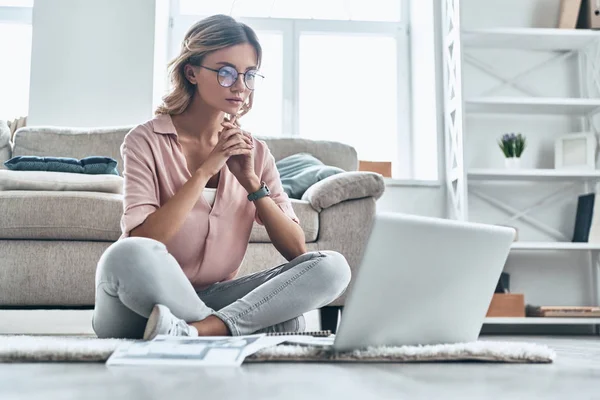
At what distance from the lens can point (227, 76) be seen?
1.53m

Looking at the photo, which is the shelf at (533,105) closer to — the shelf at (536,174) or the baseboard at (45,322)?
the shelf at (536,174)

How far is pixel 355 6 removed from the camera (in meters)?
4.19

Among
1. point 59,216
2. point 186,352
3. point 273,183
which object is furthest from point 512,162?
point 186,352

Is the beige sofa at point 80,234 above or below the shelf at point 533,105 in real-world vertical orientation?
below

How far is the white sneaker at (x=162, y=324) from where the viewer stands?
1204 millimetres

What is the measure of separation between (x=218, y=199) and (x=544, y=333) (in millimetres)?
2428

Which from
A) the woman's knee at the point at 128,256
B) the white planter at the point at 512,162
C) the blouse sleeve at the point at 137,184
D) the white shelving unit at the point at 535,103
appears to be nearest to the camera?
the woman's knee at the point at 128,256

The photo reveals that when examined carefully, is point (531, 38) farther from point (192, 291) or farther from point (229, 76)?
point (192, 291)

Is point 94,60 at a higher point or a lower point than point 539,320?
higher

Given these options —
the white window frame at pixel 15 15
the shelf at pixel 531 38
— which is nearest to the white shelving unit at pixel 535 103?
the shelf at pixel 531 38

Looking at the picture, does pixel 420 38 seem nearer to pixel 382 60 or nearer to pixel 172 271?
pixel 382 60

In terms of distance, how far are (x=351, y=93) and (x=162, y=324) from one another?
310 centimetres

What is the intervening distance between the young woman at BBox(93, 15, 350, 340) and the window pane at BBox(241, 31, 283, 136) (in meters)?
2.34

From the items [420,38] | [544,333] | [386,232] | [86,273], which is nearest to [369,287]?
[386,232]
